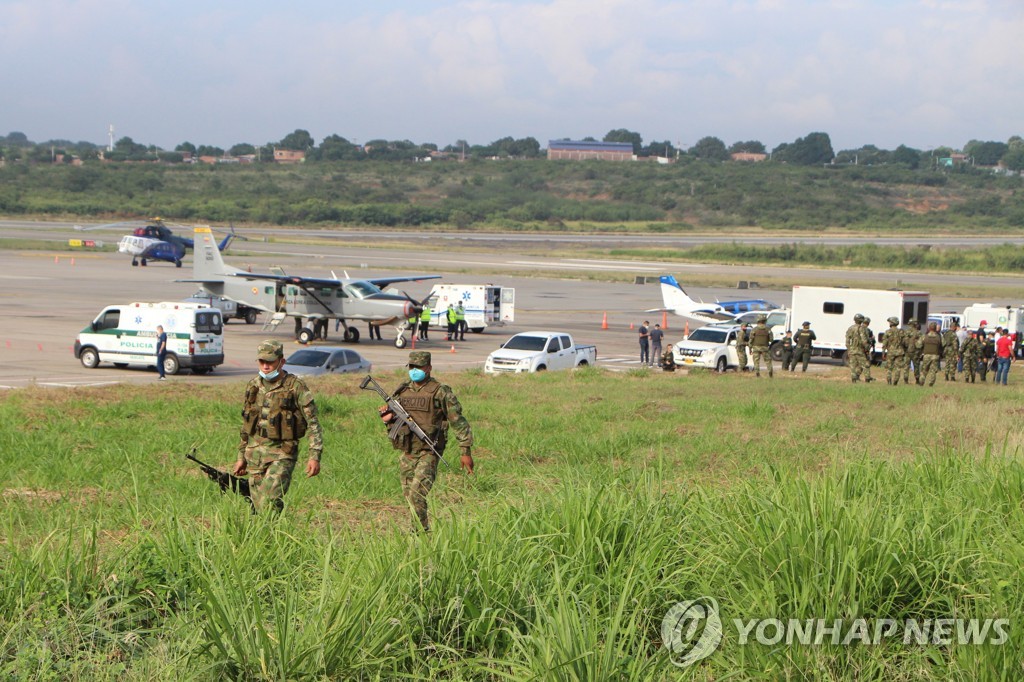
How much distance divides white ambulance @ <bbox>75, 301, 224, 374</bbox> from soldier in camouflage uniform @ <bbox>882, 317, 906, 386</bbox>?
17.7 metres

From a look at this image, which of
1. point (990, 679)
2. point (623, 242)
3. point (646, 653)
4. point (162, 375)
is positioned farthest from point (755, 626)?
point (623, 242)

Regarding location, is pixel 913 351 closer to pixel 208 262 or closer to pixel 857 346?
pixel 857 346

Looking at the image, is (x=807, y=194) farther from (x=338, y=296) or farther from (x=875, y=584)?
(x=875, y=584)

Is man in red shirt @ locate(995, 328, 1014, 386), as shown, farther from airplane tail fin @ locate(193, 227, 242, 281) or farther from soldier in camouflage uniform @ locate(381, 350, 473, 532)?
airplane tail fin @ locate(193, 227, 242, 281)

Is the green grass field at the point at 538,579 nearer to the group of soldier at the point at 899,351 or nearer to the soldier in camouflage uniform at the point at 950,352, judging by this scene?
the group of soldier at the point at 899,351

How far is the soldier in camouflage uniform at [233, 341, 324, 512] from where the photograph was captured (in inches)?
375

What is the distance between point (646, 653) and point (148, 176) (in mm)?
177923

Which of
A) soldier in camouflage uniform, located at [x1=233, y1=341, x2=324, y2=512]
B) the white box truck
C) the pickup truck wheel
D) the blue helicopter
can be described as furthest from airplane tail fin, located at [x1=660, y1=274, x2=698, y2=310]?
soldier in camouflage uniform, located at [x1=233, y1=341, x2=324, y2=512]

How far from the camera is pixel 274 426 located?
31.3 feet

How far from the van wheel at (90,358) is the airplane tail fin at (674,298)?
25087 millimetres

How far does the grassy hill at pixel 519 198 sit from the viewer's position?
147m

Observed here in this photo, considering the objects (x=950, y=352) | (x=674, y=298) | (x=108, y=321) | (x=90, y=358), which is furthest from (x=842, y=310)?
(x=90, y=358)

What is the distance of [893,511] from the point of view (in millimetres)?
8000

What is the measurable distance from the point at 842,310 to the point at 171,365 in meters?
20.8
